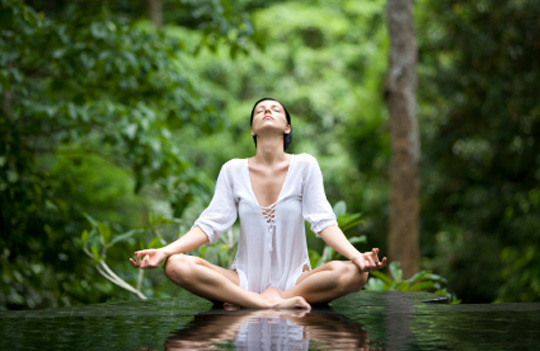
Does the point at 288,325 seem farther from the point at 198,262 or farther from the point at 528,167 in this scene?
the point at 528,167

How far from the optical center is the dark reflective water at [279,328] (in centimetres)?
238

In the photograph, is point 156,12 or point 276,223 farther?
point 156,12

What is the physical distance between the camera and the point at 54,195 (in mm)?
5297

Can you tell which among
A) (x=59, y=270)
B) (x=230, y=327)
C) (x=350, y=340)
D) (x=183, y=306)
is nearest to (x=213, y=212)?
(x=183, y=306)

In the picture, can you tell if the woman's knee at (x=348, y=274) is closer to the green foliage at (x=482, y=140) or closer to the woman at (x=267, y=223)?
the woman at (x=267, y=223)

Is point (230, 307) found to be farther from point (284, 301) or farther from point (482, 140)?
point (482, 140)

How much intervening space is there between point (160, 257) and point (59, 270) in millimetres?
2051

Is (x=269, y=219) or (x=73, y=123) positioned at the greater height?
(x=73, y=123)

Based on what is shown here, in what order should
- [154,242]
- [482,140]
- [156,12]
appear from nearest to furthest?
[154,242] → [482,140] → [156,12]

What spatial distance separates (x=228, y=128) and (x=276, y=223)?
2.85 meters

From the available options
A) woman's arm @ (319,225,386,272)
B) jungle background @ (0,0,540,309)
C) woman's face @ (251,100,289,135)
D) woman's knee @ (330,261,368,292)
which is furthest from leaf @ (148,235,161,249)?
woman's knee @ (330,261,368,292)

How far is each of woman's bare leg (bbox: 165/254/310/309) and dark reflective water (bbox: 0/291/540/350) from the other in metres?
0.09

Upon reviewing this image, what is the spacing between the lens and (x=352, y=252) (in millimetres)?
3258

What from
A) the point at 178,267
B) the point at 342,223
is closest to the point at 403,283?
the point at 342,223
